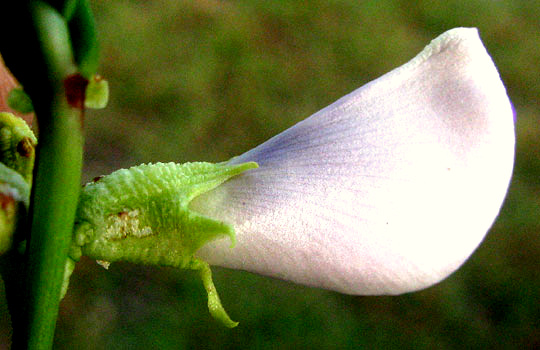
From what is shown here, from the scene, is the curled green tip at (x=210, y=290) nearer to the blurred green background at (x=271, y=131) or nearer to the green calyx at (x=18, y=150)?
the green calyx at (x=18, y=150)

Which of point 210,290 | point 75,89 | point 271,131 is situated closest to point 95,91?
point 75,89

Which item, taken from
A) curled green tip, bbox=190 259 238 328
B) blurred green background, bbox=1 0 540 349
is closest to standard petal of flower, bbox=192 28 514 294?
curled green tip, bbox=190 259 238 328

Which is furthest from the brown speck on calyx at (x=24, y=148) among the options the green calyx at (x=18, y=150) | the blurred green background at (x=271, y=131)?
the blurred green background at (x=271, y=131)

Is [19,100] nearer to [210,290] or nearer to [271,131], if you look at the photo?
[210,290]

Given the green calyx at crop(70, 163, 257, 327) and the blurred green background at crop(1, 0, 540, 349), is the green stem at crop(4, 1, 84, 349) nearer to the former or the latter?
the green calyx at crop(70, 163, 257, 327)

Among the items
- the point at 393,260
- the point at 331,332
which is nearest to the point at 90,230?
the point at 393,260

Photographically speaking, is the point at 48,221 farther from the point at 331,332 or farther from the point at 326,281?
the point at 331,332
